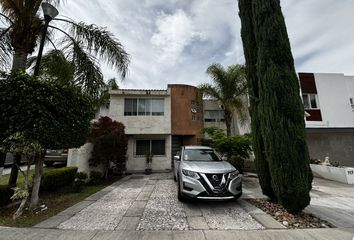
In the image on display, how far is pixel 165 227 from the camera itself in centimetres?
406

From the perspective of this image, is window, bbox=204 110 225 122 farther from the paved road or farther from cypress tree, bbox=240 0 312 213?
cypress tree, bbox=240 0 312 213

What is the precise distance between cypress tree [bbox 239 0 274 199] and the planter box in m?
7.05

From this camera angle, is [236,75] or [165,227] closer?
[165,227]

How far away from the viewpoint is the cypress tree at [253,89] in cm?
562

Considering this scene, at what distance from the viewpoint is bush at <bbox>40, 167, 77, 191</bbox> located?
6.96m

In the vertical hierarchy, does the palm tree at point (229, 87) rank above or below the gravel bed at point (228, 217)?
above

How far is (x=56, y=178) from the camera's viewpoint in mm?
7473

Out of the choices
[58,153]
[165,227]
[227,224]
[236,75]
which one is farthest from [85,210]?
[236,75]

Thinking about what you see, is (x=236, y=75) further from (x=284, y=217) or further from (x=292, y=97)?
(x=284, y=217)

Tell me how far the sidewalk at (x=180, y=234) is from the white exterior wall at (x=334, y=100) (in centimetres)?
1262

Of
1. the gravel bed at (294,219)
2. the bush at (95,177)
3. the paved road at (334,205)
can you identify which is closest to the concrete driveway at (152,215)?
the gravel bed at (294,219)

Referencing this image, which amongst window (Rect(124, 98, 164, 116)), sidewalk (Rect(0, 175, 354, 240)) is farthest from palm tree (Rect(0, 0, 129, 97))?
window (Rect(124, 98, 164, 116))

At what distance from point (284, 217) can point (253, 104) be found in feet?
11.1

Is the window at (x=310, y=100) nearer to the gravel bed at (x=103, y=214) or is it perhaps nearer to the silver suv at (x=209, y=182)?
the silver suv at (x=209, y=182)
